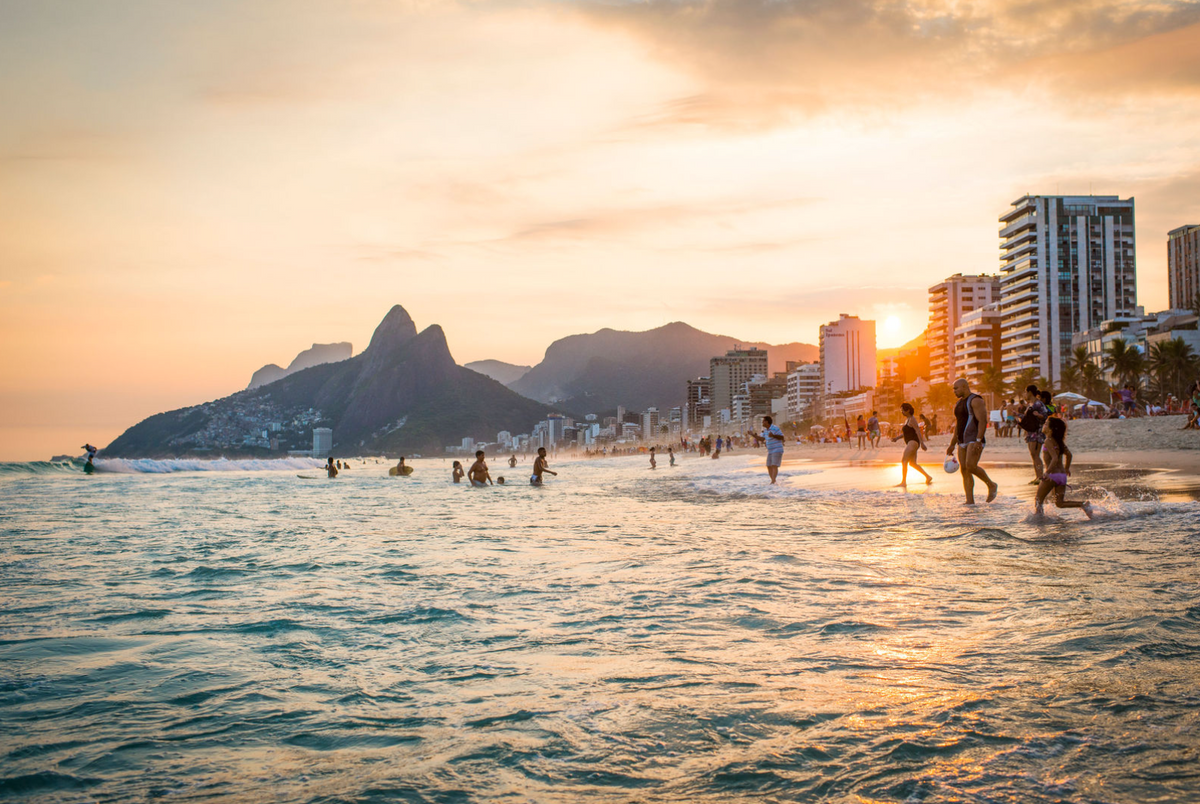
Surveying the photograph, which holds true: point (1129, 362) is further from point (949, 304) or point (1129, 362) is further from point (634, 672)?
point (634, 672)

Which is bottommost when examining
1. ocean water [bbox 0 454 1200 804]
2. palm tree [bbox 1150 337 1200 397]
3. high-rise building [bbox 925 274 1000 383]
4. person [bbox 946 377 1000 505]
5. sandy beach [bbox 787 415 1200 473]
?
ocean water [bbox 0 454 1200 804]

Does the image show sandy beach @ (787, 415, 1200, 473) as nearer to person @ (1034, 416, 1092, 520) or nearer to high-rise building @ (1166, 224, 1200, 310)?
person @ (1034, 416, 1092, 520)

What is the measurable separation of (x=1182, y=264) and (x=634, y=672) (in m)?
223

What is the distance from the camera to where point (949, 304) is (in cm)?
16738

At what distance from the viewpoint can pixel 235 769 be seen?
3.65 m

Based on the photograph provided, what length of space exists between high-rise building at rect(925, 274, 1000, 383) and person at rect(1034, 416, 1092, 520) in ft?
535

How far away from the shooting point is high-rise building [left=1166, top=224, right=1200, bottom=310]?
172625 millimetres

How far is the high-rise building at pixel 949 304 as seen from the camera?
6506 inches

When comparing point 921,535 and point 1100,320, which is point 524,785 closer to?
point 921,535

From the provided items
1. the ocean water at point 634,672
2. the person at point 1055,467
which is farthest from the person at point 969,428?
the ocean water at point 634,672

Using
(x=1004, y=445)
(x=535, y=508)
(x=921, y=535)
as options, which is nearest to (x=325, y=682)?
(x=921, y=535)

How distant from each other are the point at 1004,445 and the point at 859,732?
42013 mm

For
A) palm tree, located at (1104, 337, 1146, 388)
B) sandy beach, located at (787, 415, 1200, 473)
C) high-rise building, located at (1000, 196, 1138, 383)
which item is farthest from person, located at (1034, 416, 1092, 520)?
high-rise building, located at (1000, 196, 1138, 383)

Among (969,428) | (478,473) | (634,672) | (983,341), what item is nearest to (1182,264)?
(983,341)
